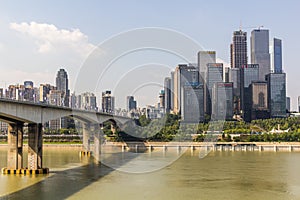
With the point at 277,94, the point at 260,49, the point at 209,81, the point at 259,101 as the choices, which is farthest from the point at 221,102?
the point at 260,49

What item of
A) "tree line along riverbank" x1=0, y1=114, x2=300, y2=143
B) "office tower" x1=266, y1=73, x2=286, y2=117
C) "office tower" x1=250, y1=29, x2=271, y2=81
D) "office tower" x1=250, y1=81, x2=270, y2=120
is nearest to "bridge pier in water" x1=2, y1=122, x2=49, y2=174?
"tree line along riverbank" x1=0, y1=114, x2=300, y2=143

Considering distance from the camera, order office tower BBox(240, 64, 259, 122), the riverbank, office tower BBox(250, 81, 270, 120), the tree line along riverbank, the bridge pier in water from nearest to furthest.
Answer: the bridge pier in water < the riverbank < the tree line along riverbank < office tower BBox(250, 81, 270, 120) < office tower BBox(240, 64, 259, 122)

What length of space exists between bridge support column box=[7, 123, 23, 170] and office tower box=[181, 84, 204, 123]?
43640 mm

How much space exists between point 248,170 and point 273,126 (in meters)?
48.3

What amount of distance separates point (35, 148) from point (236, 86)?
88.2 metres

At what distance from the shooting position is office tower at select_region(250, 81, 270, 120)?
9662cm

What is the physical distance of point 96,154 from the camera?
4034 centimetres

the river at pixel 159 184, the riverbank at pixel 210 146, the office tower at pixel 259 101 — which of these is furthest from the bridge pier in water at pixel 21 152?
the office tower at pixel 259 101

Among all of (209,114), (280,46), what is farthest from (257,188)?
(280,46)

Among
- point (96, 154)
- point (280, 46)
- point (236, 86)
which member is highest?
point (280, 46)

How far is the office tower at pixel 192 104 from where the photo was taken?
6806 centimetres

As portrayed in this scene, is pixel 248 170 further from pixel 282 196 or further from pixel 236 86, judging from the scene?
pixel 236 86

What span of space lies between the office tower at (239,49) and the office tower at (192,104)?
204 ft

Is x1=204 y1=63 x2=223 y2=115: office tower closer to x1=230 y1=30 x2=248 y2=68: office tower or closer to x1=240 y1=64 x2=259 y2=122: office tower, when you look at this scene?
x1=240 y1=64 x2=259 y2=122: office tower
